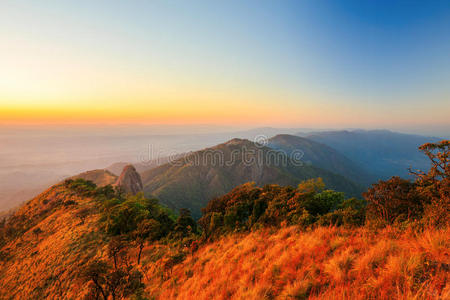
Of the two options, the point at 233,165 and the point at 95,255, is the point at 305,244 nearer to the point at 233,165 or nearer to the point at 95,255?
the point at 95,255

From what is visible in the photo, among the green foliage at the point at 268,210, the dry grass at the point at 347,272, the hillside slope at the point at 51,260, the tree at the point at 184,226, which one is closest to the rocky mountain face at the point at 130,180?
the hillside slope at the point at 51,260

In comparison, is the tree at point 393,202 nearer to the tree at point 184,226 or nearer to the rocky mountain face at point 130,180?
the tree at point 184,226

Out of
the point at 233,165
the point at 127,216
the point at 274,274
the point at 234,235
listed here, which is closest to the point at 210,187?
the point at 233,165

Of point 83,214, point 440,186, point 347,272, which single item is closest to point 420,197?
point 440,186

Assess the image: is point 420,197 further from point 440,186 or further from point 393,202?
point 440,186

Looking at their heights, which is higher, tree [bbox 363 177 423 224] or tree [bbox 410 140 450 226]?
tree [bbox 410 140 450 226]

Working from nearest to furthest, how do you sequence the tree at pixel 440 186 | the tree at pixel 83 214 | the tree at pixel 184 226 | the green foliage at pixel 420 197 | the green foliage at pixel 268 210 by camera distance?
the tree at pixel 440 186 < the green foliage at pixel 420 197 < the green foliage at pixel 268 210 < the tree at pixel 184 226 < the tree at pixel 83 214

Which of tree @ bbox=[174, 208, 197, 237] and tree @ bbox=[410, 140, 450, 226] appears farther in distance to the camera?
tree @ bbox=[174, 208, 197, 237]

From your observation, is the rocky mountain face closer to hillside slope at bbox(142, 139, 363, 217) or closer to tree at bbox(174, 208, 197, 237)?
hillside slope at bbox(142, 139, 363, 217)

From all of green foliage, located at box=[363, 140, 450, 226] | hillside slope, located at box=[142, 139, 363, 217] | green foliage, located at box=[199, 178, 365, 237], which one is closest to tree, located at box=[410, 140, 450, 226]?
green foliage, located at box=[363, 140, 450, 226]
